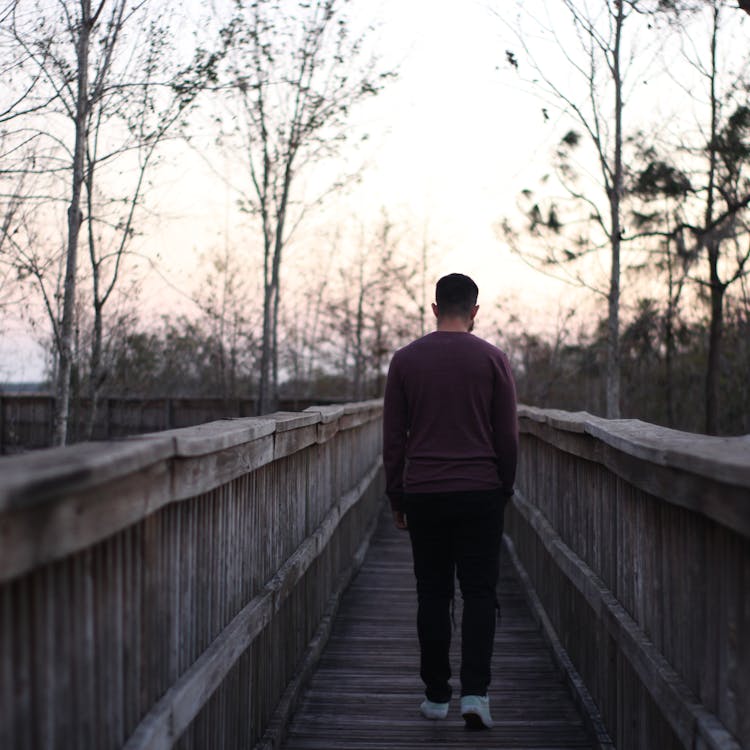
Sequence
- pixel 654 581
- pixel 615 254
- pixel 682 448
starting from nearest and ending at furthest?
pixel 682 448 → pixel 654 581 → pixel 615 254

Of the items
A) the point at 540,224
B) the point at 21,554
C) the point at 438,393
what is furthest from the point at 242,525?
the point at 540,224

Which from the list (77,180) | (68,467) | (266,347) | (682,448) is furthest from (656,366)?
(68,467)

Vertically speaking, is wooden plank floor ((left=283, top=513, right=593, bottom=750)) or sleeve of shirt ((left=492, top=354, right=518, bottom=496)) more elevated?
sleeve of shirt ((left=492, top=354, right=518, bottom=496))

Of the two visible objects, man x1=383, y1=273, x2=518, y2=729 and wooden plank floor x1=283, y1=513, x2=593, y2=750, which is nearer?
man x1=383, y1=273, x2=518, y2=729

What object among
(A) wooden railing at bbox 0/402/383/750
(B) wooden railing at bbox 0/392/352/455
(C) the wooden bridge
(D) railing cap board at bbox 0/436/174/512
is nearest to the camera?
(D) railing cap board at bbox 0/436/174/512

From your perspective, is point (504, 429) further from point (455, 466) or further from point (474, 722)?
point (474, 722)

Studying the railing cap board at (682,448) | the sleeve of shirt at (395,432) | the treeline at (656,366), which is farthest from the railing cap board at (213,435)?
the treeline at (656,366)

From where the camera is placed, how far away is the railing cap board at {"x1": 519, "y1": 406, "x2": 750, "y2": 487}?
2.30m

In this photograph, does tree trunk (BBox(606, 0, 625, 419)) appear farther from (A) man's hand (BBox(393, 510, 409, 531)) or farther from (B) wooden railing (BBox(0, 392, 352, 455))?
(A) man's hand (BBox(393, 510, 409, 531))

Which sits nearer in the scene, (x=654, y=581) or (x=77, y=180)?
(x=654, y=581)

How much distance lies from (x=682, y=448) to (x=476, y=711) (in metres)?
2.16

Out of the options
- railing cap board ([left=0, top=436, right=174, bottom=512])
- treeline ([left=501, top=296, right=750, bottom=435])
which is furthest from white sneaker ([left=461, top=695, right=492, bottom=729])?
treeline ([left=501, top=296, right=750, bottom=435])

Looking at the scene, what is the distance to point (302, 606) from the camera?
5684mm

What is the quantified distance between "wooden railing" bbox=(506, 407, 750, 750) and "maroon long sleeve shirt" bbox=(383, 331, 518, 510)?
428 millimetres
